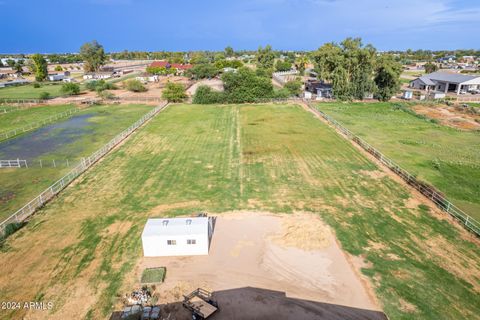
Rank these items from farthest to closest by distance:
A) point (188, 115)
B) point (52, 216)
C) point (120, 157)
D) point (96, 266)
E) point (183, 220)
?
point (188, 115) < point (120, 157) < point (52, 216) < point (183, 220) < point (96, 266)

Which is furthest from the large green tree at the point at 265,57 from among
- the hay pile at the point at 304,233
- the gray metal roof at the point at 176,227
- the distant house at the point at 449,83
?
the gray metal roof at the point at 176,227

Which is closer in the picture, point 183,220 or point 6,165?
point 183,220

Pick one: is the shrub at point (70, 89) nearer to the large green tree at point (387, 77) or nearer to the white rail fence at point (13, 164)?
the white rail fence at point (13, 164)

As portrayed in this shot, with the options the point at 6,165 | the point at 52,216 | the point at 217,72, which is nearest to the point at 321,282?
the point at 52,216

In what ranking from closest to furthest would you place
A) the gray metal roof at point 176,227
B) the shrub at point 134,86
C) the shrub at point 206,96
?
the gray metal roof at point 176,227 < the shrub at point 206,96 < the shrub at point 134,86

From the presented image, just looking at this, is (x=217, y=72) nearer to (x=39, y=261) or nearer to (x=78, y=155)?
(x=78, y=155)

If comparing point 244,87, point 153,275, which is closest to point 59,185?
point 153,275
